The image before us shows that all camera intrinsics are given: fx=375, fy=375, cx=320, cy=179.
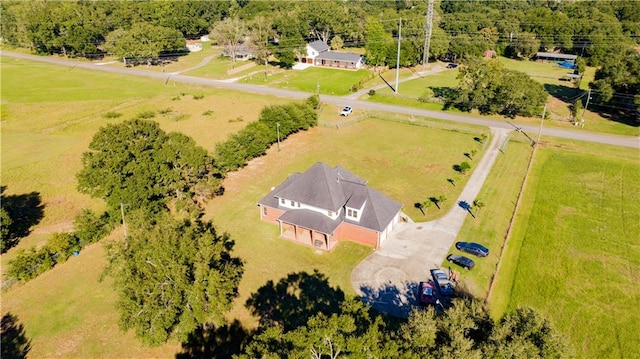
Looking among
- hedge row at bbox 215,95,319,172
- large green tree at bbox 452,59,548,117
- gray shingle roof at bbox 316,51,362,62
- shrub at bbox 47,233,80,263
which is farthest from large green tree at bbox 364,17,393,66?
shrub at bbox 47,233,80,263

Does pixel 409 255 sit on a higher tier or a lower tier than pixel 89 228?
lower

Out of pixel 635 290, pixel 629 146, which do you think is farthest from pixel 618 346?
pixel 629 146

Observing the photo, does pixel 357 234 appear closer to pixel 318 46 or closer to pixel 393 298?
pixel 393 298

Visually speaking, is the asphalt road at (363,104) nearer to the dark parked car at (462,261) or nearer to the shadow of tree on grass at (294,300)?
the dark parked car at (462,261)

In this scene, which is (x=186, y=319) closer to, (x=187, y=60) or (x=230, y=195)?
(x=230, y=195)

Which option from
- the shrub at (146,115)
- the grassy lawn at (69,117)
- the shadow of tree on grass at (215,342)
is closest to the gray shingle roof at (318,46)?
the grassy lawn at (69,117)

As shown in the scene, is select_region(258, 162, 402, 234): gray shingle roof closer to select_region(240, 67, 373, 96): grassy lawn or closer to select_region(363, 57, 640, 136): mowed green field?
select_region(363, 57, 640, 136): mowed green field

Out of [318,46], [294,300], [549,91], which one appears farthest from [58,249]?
[549,91]
